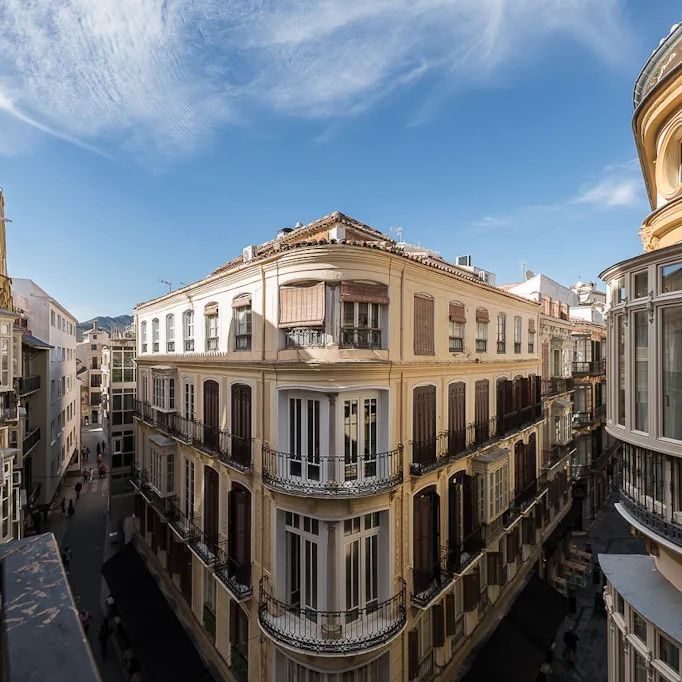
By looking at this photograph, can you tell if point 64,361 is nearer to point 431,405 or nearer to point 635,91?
point 431,405

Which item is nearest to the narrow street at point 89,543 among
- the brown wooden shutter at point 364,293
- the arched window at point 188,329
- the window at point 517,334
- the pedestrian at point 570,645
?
the arched window at point 188,329

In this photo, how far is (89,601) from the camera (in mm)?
20516

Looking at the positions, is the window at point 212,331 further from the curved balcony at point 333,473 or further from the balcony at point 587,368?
the balcony at point 587,368

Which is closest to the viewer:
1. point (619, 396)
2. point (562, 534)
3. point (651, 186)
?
point (619, 396)

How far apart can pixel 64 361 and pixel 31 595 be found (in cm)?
4342

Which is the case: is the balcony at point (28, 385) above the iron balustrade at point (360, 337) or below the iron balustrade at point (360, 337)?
below

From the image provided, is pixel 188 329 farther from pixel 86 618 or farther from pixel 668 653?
pixel 668 653

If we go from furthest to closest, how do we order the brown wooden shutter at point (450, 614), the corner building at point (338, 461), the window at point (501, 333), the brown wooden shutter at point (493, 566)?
the window at point (501, 333) → the brown wooden shutter at point (493, 566) → the brown wooden shutter at point (450, 614) → the corner building at point (338, 461)

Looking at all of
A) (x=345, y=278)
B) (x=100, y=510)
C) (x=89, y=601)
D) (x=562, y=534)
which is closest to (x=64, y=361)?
(x=100, y=510)

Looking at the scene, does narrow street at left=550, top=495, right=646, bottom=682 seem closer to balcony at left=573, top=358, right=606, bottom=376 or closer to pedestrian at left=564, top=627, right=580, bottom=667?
pedestrian at left=564, top=627, right=580, bottom=667

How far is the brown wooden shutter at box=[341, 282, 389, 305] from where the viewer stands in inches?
431

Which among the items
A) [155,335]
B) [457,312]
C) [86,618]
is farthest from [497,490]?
[86,618]

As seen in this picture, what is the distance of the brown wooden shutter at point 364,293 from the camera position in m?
10.9

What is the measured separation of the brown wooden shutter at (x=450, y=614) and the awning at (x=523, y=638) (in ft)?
5.08
